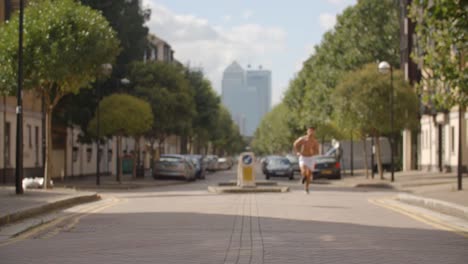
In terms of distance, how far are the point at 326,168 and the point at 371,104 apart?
7.06 m

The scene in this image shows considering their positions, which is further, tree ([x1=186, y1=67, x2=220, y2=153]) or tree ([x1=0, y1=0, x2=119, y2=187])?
tree ([x1=186, y1=67, x2=220, y2=153])

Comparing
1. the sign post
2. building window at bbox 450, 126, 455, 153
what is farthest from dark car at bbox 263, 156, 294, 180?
the sign post

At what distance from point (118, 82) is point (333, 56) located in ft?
74.9

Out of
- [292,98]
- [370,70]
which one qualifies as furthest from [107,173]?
[292,98]

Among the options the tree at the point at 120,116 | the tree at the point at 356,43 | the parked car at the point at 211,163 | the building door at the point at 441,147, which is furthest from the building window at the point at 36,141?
the parked car at the point at 211,163

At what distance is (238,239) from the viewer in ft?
44.6

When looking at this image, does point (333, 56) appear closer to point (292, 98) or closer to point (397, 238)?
point (292, 98)

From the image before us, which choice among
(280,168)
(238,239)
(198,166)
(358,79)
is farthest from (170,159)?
(238,239)

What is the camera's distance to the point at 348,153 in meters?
72.1

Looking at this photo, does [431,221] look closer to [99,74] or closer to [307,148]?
[307,148]

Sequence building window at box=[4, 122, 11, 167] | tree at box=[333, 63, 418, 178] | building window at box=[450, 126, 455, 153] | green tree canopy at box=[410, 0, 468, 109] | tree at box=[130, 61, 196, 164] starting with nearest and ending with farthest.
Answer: green tree canopy at box=[410, 0, 468, 109] < building window at box=[4, 122, 11, 167] < tree at box=[333, 63, 418, 178] < building window at box=[450, 126, 455, 153] < tree at box=[130, 61, 196, 164]

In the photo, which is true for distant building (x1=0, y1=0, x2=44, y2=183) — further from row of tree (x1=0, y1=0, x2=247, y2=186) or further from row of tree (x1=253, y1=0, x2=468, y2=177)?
row of tree (x1=253, y1=0, x2=468, y2=177)

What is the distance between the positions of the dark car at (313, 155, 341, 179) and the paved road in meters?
34.3

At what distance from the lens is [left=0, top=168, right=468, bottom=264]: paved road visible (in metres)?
11.4
